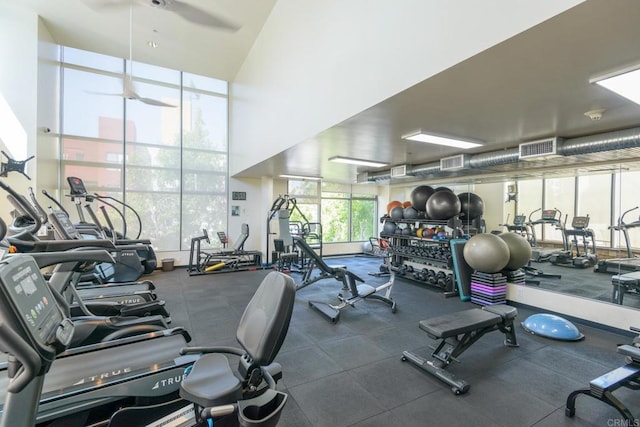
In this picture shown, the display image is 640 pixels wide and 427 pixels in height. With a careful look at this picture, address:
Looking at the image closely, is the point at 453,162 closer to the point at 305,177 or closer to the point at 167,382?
the point at 305,177

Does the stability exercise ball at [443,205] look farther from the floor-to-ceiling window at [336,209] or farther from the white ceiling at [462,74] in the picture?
the floor-to-ceiling window at [336,209]

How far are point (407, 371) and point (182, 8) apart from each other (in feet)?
18.8

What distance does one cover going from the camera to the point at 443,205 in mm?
5535

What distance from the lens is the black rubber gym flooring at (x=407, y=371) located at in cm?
211

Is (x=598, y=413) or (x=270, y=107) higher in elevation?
(x=270, y=107)

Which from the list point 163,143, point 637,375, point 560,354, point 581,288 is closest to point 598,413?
point 637,375

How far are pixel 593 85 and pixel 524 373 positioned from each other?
2644mm

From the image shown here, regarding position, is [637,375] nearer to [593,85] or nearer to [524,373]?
[524,373]

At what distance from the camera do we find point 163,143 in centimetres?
734

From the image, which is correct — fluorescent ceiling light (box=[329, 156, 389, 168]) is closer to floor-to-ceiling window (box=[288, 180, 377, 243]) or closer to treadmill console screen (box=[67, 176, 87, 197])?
floor-to-ceiling window (box=[288, 180, 377, 243])

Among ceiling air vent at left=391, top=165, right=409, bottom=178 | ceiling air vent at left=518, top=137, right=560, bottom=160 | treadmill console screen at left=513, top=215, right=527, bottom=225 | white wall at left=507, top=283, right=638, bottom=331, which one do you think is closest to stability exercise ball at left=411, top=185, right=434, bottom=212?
ceiling air vent at left=391, top=165, right=409, bottom=178

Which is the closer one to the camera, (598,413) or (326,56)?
(598,413)

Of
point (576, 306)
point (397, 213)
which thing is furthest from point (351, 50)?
point (397, 213)

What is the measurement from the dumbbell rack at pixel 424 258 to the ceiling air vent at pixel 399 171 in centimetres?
110
